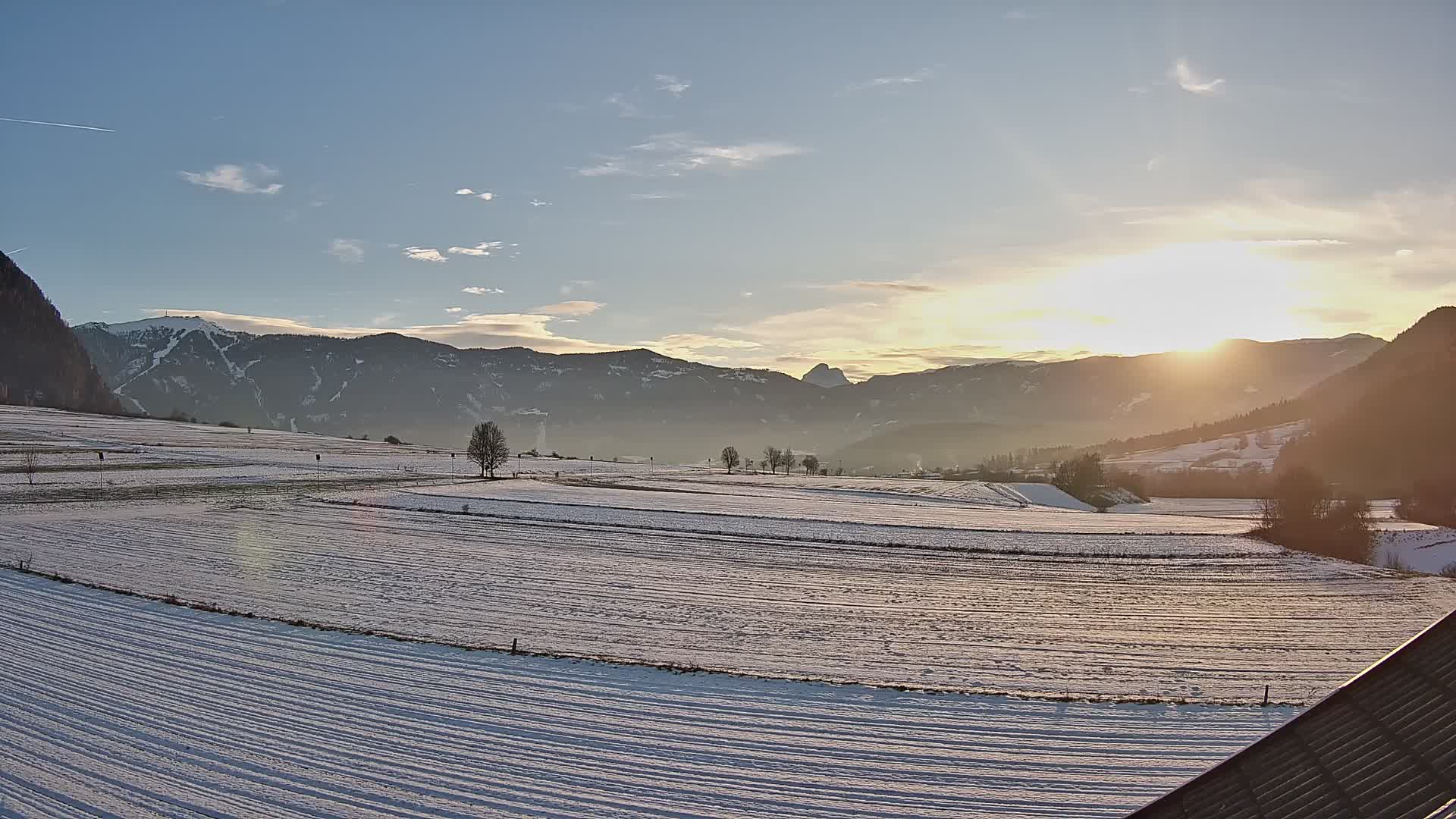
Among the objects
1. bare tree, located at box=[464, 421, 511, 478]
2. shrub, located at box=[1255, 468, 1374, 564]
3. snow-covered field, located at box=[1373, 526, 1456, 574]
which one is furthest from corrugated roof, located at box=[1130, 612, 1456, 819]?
bare tree, located at box=[464, 421, 511, 478]

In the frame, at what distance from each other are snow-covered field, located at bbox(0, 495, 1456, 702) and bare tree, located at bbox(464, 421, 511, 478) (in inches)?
1820

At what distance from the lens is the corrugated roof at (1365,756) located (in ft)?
21.8

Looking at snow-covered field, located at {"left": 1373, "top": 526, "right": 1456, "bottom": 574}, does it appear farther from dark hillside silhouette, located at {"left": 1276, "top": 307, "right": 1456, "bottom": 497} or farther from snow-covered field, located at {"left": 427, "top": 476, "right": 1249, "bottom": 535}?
dark hillside silhouette, located at {"left": 1276, "top": 307, "right": 1456, "bottom": 497}

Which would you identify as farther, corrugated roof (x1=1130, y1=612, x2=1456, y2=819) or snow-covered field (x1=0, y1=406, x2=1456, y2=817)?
snow-covered field (x1=0, y1=406, x2=1456, y2=817)

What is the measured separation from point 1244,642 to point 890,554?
76.5ft

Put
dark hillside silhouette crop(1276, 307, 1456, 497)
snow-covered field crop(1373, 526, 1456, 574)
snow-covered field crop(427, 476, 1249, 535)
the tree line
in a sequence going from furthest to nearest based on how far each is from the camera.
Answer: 1. the tree line
2. dark hillside silhouette crop(1276, 307, 1456, 497)
3. snow-covered field crop(427, 476, 1249, 535)
4. snow-covered field crop(1373, 526, 1456, 574)

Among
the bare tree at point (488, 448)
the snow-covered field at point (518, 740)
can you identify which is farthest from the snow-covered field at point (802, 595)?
the bare tree at point (488, 448)

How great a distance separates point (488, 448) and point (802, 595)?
255ft

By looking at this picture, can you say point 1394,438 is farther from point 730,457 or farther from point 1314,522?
point 730,457

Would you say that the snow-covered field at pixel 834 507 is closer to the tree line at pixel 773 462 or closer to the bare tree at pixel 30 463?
the bare tree at pixel 30 463

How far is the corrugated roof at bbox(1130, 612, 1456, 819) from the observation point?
6.64 metres

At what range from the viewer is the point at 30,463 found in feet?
267

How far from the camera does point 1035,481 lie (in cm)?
13988

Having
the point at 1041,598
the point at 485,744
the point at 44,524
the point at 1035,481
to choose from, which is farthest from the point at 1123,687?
the point at 1035,481
